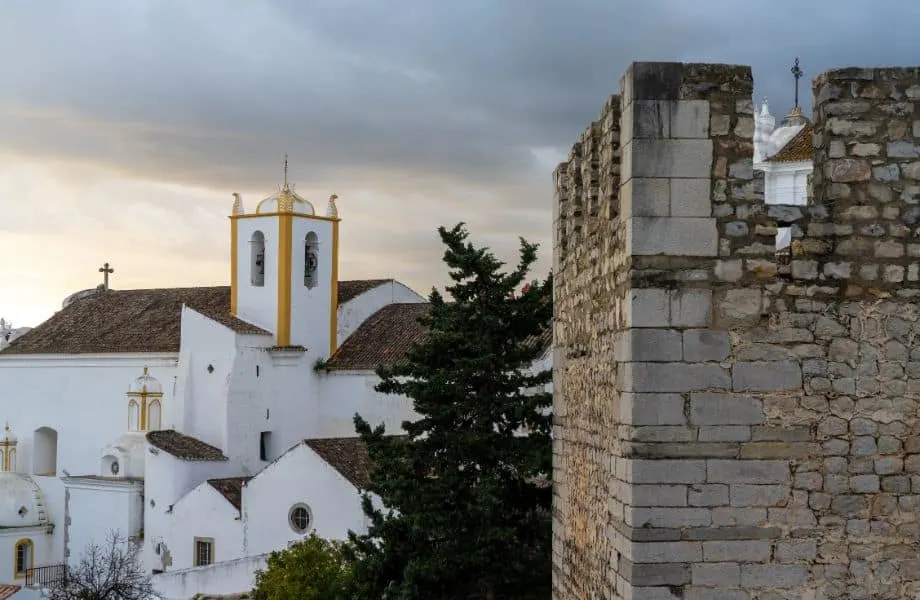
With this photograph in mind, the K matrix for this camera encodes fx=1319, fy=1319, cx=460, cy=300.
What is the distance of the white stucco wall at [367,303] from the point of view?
37562mm

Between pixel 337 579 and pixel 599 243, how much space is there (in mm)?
15102

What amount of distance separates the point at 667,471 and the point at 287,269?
102 ft

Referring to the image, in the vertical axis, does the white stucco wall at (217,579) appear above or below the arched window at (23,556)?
above

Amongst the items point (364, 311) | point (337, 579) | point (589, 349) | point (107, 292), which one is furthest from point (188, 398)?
point (589, 349)

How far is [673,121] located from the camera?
6.72 m

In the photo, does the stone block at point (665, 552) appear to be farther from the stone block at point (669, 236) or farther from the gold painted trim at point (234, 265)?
the gold painted trim at point (234, 265)

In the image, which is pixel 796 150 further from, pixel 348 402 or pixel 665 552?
pixel 665 552

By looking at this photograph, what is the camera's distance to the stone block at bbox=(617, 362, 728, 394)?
6.58 m

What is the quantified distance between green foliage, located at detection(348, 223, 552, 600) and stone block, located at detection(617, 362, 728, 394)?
33.1 feet

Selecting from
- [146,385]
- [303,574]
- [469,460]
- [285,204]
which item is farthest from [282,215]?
[469,460]

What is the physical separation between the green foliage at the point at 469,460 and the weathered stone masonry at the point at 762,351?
1001cm

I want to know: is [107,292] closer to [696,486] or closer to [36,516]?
[36,516]

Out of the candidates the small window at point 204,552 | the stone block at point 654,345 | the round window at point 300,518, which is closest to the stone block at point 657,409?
the stone block at point 654,345

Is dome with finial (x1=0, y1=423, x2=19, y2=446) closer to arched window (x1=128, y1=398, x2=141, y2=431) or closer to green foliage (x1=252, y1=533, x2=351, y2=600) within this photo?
arched window (x1=128, y1=398, x2=141, y2=431)
